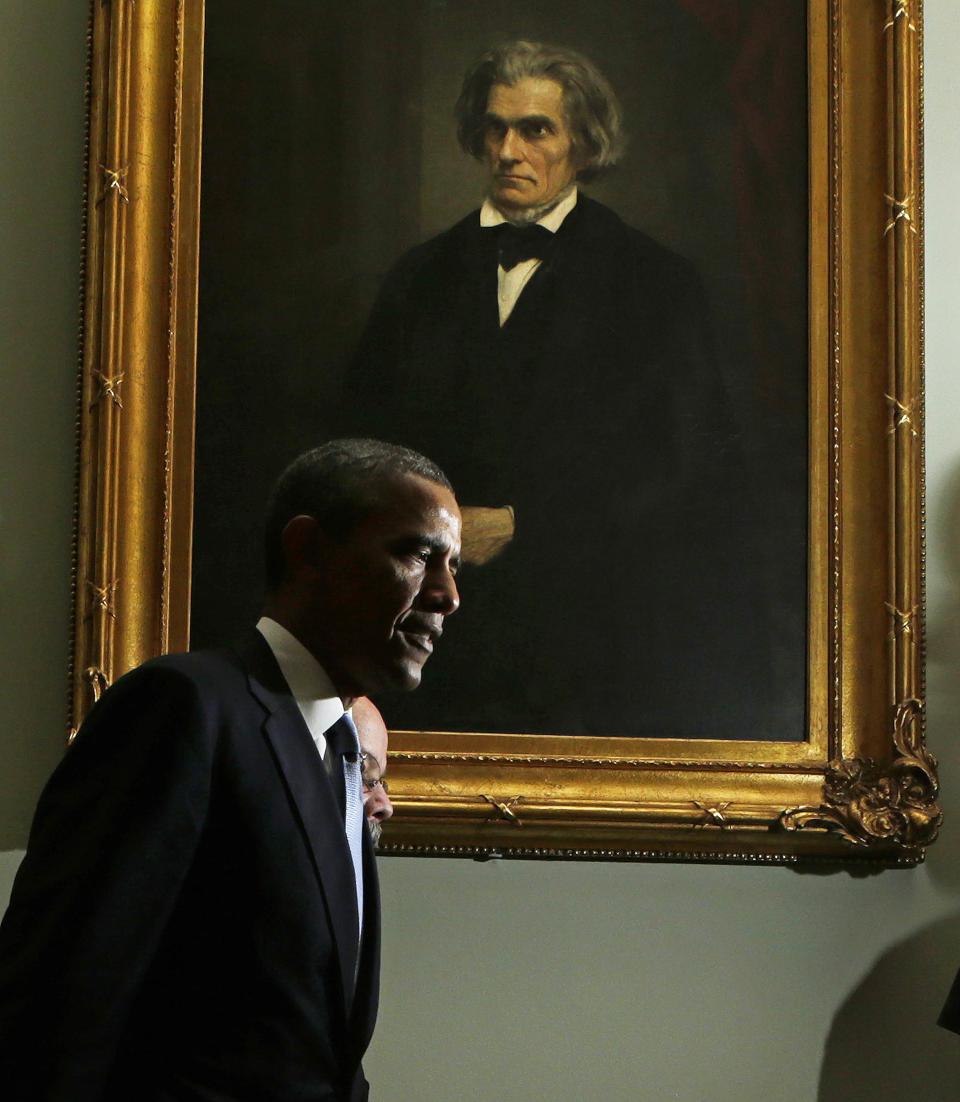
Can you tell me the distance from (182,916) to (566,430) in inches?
94.3

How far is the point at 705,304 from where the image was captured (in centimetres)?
419

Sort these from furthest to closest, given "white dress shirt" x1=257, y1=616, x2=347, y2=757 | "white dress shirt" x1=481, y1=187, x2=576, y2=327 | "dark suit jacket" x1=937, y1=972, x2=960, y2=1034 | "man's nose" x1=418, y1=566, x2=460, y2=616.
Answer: "white dress shirt" x1=481, y1=187, x2=576, y2=327, "dark suit jacket" x1=937, y1=972, x2=960, y2=1034, "man's nose" x1=418, y1=566, x2=460, y2=616, "white dress shirt" x1=257, y1=616, x2=347, y2=757

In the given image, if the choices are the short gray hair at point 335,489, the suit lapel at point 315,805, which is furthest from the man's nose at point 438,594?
the suit lapel at point 315,805

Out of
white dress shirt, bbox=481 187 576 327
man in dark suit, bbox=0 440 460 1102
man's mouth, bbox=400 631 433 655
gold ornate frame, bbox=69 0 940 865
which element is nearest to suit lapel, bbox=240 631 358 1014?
man in dark suit, bbox=0 440 460 1102

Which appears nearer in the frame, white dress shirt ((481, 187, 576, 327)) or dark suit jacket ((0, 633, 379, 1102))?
dark suit jacket ((0, 633, 379, 1102))

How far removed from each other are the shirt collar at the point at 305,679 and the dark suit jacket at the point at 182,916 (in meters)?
0.13

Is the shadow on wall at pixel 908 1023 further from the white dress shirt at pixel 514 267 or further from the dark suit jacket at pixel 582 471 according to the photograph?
the white dress shirt at pixel 514 267

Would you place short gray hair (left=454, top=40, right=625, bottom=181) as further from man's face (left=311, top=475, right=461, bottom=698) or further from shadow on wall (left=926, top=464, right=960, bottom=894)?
man's face (left=311, top=475, right=461, bottom=698)

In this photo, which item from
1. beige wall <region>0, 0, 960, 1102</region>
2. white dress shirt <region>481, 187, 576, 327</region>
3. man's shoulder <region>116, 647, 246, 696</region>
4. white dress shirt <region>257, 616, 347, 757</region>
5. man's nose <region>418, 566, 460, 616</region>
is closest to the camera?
man's shoulder <region>116, 647, 246, 696</region>

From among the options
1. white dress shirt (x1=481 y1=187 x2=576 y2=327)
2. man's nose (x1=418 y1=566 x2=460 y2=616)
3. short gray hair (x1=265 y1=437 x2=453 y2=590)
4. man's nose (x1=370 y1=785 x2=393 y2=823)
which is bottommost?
man's nose (x1=370 y1=785 x2=393 y2=823)

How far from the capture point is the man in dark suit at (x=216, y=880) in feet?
5.92

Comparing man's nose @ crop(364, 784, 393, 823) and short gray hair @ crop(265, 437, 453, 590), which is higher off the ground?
short gray hair @ crop(265, 437, 453, 590)

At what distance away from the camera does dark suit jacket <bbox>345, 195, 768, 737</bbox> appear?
13.2 feet

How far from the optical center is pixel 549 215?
4199 millimetres
